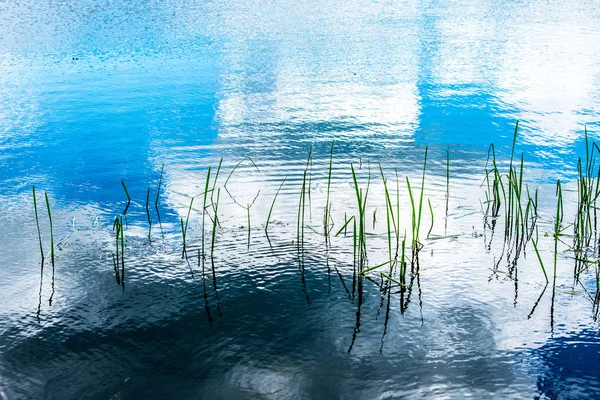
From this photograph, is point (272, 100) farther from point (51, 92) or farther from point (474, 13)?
point (474, 13)

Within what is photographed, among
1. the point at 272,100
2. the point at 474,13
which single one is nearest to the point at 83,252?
the point at 272,100

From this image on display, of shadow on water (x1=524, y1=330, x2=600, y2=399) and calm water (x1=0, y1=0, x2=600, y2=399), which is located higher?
calm water (x1=0, y1=0, x2=600, y2=399)

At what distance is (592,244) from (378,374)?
1.43 meters

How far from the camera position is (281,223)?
3.47 m

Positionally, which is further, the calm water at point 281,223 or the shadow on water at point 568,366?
the calm water at point 281,223

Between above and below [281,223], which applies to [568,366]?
below

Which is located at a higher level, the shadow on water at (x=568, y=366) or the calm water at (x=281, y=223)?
the calm water at (x=281, y=223)

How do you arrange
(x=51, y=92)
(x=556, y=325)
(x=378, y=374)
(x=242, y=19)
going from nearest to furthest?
(x=378, y=374)
(x=556, y=325)
(x=51, y=92)
(x=242, y=19)

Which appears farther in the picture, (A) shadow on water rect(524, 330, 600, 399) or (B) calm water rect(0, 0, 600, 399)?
(B) calm water rect(0, 0, 600, 399)

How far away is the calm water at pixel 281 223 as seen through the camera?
2.29m

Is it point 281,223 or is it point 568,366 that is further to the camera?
point 281,223

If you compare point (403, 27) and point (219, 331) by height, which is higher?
point (403, 27)

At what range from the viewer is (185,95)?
6672mm

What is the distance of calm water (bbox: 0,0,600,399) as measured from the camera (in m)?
2.29
